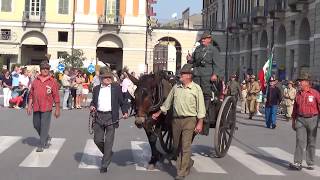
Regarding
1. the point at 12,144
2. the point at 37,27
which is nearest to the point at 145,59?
the point at 37,27

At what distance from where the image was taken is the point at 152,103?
9.86 meters

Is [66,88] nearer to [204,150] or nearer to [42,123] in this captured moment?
[204,150]

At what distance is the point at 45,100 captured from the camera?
40.6ft

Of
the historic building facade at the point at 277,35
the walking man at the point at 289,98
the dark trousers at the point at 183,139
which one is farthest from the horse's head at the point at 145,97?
the historic building facade at the point at 277,35

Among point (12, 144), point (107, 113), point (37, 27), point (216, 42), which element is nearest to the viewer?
point (107, 113)

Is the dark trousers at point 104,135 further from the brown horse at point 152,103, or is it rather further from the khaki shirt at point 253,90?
the khaki shirt at point 253,90

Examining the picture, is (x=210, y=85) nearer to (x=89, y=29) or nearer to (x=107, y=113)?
(x=107, y=113)

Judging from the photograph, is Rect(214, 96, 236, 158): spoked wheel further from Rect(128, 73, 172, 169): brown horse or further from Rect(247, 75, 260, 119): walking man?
Rect(247, 75, 260, 119): walking man

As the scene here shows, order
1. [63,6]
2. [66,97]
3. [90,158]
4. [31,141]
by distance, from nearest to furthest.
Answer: [90,158], [31,141], [66,97], [63,6]

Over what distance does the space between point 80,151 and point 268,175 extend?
422 cm

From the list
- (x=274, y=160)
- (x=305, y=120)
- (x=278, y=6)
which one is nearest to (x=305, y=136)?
(x=305, y=120)

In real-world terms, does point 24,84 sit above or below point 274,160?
above

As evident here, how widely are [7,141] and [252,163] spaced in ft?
19.1

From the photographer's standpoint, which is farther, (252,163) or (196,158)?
(196,158)
